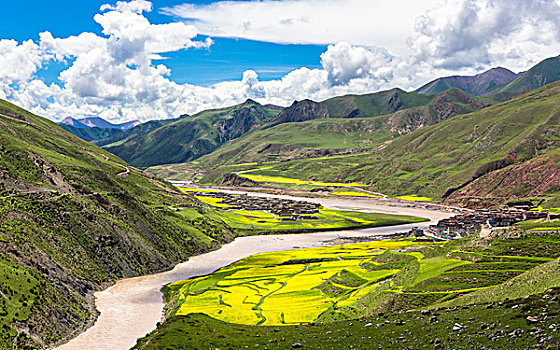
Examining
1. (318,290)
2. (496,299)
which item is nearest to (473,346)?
(496,299)

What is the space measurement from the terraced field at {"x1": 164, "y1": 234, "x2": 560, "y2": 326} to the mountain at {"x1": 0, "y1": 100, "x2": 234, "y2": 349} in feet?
60.5

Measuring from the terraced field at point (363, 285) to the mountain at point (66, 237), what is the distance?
726 inches

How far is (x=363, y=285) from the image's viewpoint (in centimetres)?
7188

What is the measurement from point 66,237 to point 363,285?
234ft

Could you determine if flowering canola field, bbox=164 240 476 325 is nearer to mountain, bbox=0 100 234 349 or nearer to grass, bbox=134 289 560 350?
grass, bbox=134 289 560 350

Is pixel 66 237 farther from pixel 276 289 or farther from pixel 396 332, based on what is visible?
pixel 396 332

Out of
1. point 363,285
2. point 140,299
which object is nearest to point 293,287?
point 363,285

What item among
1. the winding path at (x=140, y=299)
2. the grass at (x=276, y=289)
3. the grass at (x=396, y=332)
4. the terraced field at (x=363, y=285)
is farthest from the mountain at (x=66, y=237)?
the grass at (x=396, y=332)

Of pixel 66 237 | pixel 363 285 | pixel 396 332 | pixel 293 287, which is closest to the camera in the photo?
pixel 396 332

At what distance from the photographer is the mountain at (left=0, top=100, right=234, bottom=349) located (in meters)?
66.1

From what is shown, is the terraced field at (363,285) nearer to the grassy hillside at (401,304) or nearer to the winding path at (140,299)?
the grassy hillside at (401,304)

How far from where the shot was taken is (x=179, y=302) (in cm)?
8275

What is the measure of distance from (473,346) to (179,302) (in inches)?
2509

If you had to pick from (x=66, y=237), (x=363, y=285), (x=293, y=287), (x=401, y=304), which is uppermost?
(x=66, y=237)
